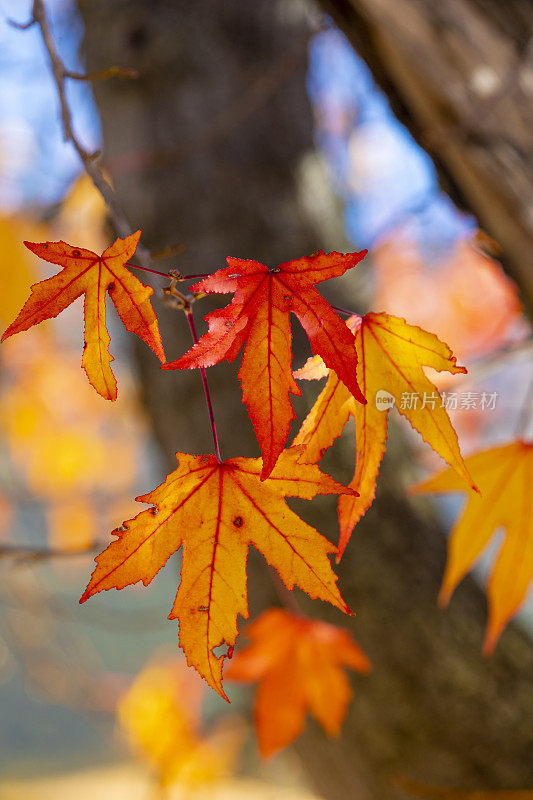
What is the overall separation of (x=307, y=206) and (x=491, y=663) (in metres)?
1.10

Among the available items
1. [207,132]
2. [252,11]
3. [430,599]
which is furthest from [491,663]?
[252,11]

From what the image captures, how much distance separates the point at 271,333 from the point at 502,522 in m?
0.51

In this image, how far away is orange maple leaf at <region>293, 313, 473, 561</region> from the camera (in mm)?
465

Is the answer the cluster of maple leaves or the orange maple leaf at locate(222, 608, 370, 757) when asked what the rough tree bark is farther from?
the cluster of maple leaves

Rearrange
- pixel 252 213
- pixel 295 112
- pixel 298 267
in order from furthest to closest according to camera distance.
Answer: pixel 295 112
pixel 252 213
pixel 298 267

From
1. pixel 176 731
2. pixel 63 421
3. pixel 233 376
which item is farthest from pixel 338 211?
pixel 63 421

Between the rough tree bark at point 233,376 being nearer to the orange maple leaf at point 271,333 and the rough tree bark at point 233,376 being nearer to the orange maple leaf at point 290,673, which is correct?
the orange maple leaf at point 290,673

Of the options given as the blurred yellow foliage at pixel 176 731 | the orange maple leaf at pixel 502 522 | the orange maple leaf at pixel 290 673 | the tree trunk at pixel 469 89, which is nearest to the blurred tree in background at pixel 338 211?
the tree trunk at pixel 469 89

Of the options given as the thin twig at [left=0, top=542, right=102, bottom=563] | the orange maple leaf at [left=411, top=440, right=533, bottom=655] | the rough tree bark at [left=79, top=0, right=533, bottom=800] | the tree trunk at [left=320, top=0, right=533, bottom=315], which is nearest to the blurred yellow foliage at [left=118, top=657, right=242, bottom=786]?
the rough tree bark at [left=79, top=0, right=533, bottom=800]

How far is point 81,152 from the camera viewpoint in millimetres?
497

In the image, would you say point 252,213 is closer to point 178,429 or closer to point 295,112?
point 295,112

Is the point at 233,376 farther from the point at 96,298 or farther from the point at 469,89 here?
the point at 96,298

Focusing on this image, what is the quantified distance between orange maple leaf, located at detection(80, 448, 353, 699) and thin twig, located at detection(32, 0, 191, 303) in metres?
0.16

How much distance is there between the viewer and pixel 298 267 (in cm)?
46
